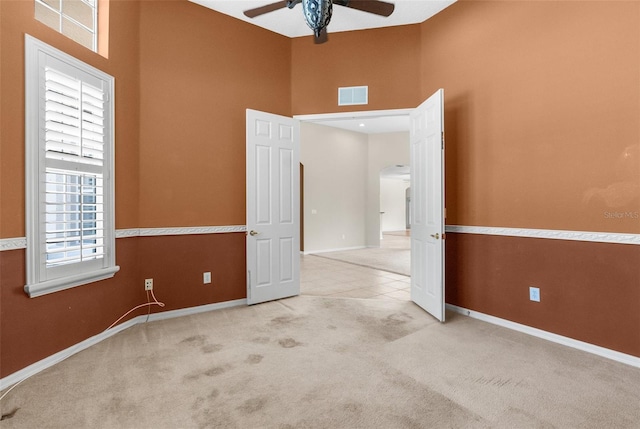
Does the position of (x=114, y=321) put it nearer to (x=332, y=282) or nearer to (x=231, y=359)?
(x=231, y=359)

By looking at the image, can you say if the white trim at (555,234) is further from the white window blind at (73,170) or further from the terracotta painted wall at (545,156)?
the white window blind at (73,170)

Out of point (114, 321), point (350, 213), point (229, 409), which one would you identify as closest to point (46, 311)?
point (114, 321)

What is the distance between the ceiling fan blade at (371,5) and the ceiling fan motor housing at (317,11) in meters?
0.22

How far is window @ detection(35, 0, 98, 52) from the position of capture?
250cm

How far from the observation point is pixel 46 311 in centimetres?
235

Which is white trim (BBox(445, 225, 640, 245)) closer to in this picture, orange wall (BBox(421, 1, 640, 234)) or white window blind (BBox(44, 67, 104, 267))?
orange wall (BBox(421, 1, 640, 234))

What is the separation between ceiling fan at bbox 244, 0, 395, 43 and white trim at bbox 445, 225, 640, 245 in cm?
221

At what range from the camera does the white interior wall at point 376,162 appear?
29.7 feet

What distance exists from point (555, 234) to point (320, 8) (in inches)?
104

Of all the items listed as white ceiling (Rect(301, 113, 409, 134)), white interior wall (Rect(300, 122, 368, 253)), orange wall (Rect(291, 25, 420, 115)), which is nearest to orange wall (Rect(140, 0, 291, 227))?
orange wall (Rect(291, 25, 420, 115))

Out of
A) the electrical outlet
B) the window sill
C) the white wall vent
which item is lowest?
the electrical outlet

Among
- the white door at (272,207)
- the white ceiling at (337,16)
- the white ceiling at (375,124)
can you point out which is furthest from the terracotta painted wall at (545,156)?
the white ceiling at (375,124)

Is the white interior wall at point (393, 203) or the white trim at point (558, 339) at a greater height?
the white interior wall at point (393, 203)

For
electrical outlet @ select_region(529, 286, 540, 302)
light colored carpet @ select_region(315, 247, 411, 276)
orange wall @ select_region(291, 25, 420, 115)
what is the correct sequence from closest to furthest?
electrical outlet @ select_region(529, 286, 540, 302), orange wall @ select_region(291, 25, 420, 115), light colored carpet @ select_region(315, 247, 411, 276)
